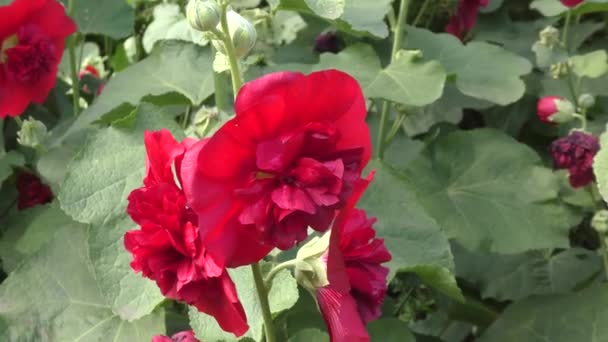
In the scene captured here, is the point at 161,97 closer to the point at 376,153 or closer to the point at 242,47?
the point at 376,153

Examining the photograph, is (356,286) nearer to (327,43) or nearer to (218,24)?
(218,24)

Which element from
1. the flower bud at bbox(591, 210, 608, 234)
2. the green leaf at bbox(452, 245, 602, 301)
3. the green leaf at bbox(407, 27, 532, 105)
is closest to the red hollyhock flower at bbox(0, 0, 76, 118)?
the green leaf at bbox(407, 27, 532, 105)

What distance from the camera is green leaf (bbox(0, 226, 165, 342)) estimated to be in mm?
902

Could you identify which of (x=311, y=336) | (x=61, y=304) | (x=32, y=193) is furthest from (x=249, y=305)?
(x=32, y=193)

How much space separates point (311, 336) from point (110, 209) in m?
0.22

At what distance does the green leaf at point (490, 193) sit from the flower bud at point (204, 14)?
520 millimetres

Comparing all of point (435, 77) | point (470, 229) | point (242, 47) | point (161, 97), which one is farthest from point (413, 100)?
point (242, 47)

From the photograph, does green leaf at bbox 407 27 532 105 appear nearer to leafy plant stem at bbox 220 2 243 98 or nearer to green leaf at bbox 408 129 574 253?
green leaf at bbox 408 129 574 253

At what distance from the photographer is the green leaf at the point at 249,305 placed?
2.36ft

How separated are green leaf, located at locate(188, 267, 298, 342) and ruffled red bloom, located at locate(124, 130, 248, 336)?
13 cm

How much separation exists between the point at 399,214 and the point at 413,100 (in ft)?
0.49

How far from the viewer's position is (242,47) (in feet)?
2.05

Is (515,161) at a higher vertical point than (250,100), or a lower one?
lower

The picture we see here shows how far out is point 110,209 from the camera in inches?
32.9
